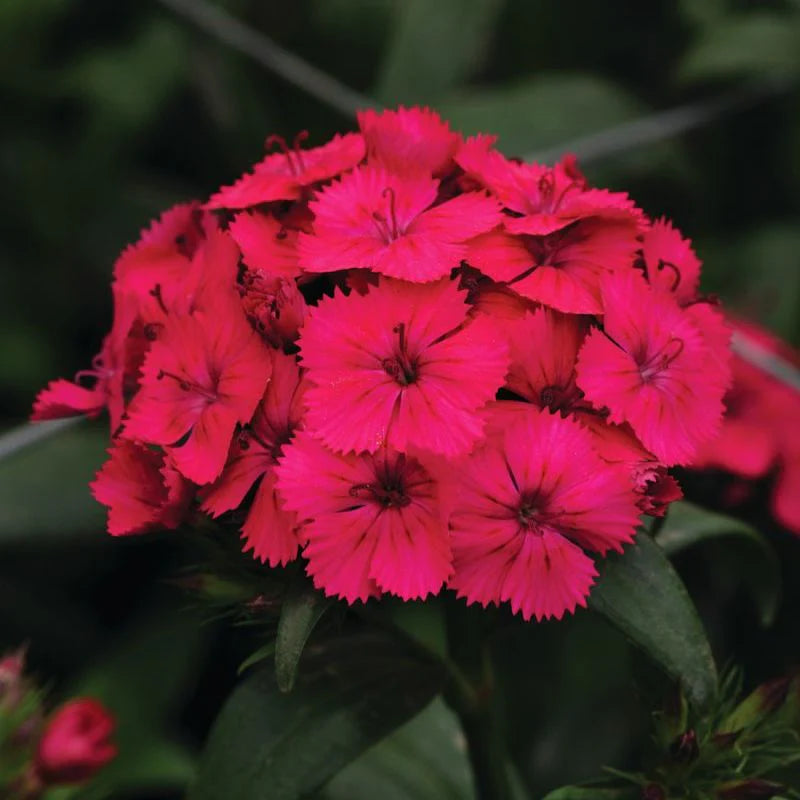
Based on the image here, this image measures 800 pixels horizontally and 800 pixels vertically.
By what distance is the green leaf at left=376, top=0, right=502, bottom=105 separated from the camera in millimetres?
1588

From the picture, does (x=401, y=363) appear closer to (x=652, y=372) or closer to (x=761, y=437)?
(x=652, y=372)

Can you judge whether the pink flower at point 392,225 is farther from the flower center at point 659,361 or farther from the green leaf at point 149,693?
the green leaf at point 149,693

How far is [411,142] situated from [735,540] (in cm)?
49

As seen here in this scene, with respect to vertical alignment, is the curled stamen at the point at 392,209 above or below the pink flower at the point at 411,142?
below

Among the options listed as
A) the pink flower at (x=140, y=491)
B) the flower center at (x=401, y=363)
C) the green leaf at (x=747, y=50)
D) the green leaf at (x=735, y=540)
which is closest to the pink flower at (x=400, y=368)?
the flower center at (x=401, y=363)

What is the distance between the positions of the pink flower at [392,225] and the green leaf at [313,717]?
319 mm

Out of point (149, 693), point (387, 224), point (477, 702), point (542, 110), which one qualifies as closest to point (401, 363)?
point (387, 224)

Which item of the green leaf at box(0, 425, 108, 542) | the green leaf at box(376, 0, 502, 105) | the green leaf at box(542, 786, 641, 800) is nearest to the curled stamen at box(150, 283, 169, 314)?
the green leaf at box(542, 786, 641, 800)

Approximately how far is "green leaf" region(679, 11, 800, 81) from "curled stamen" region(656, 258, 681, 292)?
0.80m

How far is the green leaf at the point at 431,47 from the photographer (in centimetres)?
159

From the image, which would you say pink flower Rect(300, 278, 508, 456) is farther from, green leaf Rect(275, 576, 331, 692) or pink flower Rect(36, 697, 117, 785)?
pink flower Rect(36, 697, 117, 785)

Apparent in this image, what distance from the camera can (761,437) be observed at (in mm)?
1099

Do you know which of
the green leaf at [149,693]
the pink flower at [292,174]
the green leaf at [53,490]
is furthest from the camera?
the green leaf at [53,490]

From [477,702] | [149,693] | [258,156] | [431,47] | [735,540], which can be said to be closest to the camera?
[477,702]
